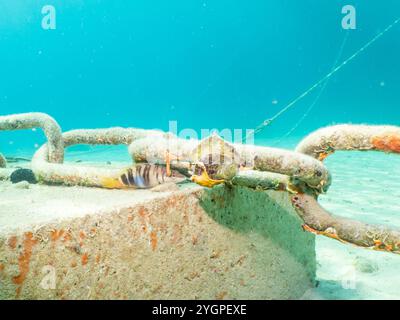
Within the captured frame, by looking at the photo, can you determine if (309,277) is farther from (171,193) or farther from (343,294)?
(171,193)

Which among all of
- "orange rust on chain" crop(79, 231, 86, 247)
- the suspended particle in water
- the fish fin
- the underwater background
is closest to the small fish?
the fish fin

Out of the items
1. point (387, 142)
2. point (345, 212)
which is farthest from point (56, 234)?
point (345, 212)

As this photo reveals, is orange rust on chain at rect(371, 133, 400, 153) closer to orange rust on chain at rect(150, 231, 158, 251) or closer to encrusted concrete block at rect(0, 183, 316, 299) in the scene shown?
encrusted concrete block at rect(0, 183, 316, 299)

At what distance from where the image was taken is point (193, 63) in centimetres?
8681

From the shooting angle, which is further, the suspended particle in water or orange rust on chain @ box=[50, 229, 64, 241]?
the suspended particle in water

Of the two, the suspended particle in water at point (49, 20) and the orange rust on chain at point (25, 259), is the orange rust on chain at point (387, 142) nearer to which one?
the orange rust on chain at point (25, 259)

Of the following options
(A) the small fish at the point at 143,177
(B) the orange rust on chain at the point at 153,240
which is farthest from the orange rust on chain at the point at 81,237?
(A) the small fish at the point at 143,177

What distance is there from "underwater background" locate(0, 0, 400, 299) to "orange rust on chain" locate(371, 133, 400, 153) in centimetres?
4618

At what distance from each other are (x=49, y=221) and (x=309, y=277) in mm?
2272

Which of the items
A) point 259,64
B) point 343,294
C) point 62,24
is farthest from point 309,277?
point 62,24

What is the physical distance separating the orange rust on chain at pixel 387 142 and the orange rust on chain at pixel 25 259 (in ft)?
5.41

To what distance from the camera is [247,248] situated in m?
2.13

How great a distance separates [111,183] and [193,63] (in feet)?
291

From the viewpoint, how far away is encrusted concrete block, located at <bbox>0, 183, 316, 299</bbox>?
1301 millimetres
